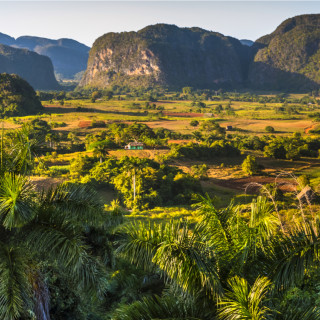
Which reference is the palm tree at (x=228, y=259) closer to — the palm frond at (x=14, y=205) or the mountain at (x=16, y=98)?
the palm frond at (x=14, y=205)

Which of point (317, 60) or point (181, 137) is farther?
point (317, 60)

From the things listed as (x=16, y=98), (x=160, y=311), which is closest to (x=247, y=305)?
(x=160, y=311)

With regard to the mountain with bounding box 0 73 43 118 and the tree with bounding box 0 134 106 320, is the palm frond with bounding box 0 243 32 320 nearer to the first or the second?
the tree with bounding box 0 134 106 320

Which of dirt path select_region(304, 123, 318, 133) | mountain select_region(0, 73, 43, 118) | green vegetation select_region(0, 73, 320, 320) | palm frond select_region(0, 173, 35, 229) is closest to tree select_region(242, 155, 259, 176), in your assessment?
green vegetation select_region(0, 73, 320, 320)

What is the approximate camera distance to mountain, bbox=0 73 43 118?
69000 mm

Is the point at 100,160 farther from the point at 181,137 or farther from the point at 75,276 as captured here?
the point at 75,276

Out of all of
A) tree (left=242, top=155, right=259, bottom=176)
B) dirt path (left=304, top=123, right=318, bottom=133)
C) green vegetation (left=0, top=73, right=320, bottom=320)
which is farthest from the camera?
dirt path (left=304, top=123, right=318, bottom=133)

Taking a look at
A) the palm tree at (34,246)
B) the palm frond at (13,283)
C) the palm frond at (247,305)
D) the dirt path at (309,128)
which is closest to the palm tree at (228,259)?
the palm frond at (247,305)

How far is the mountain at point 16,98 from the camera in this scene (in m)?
69.0

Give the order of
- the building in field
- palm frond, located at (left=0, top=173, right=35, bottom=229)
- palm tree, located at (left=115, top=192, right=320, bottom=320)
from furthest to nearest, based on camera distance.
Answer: the building in field
palm frond, located at (left=0, top=173, right=35, bottom=229)
palm tree, located at (left=115, top=192, right=320, bottom=320)

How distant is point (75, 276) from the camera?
16.4ft

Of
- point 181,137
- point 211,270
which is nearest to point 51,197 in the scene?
point 211,270

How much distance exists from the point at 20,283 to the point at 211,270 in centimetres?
252

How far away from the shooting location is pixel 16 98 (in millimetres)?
71688
